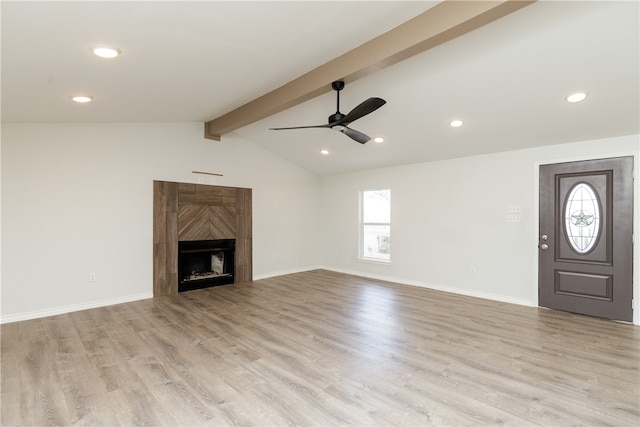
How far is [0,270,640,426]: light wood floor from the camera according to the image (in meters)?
2.17

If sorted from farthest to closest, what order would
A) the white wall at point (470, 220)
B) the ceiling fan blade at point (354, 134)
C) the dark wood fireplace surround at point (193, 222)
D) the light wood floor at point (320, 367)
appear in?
1. the dark wood fireplace surround at point (193, 222)
2. the white wall at point (470, 220)
3. the ceiling fan blade at point (354, 134)
4. the light wood floor at point (320, 367)

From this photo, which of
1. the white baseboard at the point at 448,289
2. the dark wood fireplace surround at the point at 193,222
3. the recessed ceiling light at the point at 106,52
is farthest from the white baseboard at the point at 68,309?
the white baseboard at the point at 448,289

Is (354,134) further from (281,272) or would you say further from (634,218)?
(281,272)

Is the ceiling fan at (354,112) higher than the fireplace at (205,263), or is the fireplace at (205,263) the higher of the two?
the ceiling fan at (354,112)

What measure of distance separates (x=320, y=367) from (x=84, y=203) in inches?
159

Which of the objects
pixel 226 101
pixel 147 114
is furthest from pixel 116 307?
pixel 226 101

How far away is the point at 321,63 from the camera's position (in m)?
3.23

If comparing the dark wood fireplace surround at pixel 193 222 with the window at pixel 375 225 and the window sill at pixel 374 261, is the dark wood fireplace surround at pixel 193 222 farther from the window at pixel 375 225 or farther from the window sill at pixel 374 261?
the window at pixel 375 225

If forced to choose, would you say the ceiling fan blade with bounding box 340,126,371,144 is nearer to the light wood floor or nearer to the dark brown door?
the light wood floor

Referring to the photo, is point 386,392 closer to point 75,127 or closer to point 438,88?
point 438,88

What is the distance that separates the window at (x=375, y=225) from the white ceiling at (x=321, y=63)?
222 centimetres

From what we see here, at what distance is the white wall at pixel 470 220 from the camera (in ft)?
15.5

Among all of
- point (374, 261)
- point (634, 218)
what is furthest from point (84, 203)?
point (634, 218)

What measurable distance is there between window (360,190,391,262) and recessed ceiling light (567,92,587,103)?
3582mm
